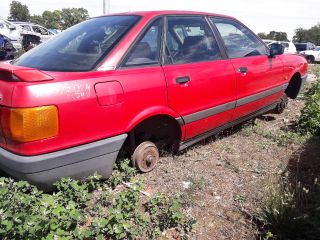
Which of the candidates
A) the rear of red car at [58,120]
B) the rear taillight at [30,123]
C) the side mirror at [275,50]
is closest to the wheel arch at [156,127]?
the rear of red car at [58,120]

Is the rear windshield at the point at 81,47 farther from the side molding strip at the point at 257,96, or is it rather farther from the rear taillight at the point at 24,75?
the side molding strip at the point at 257,96

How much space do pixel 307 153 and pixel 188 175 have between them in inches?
63.5

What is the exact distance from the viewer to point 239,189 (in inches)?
133

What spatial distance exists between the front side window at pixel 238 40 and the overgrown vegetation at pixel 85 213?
2.16 metres

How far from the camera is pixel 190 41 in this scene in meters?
3.84

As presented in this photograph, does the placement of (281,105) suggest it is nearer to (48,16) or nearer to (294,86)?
(294,86)

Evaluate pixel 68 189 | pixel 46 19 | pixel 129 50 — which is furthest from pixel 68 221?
pixel 46 19

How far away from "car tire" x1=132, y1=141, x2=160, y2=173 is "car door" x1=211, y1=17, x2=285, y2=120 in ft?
4.43

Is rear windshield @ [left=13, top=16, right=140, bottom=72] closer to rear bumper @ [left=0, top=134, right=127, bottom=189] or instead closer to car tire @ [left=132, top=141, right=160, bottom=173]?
rear bumper @ [left=0, top=134, right=127, bottom=189]

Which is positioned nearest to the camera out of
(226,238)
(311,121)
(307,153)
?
(226,238)

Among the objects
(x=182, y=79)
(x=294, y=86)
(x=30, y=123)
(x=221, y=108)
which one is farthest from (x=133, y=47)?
(x=294, y=86)

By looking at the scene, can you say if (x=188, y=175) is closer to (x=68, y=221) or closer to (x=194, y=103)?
(x=194, y=103)

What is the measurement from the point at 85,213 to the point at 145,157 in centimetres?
90

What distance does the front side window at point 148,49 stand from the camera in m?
3.21
